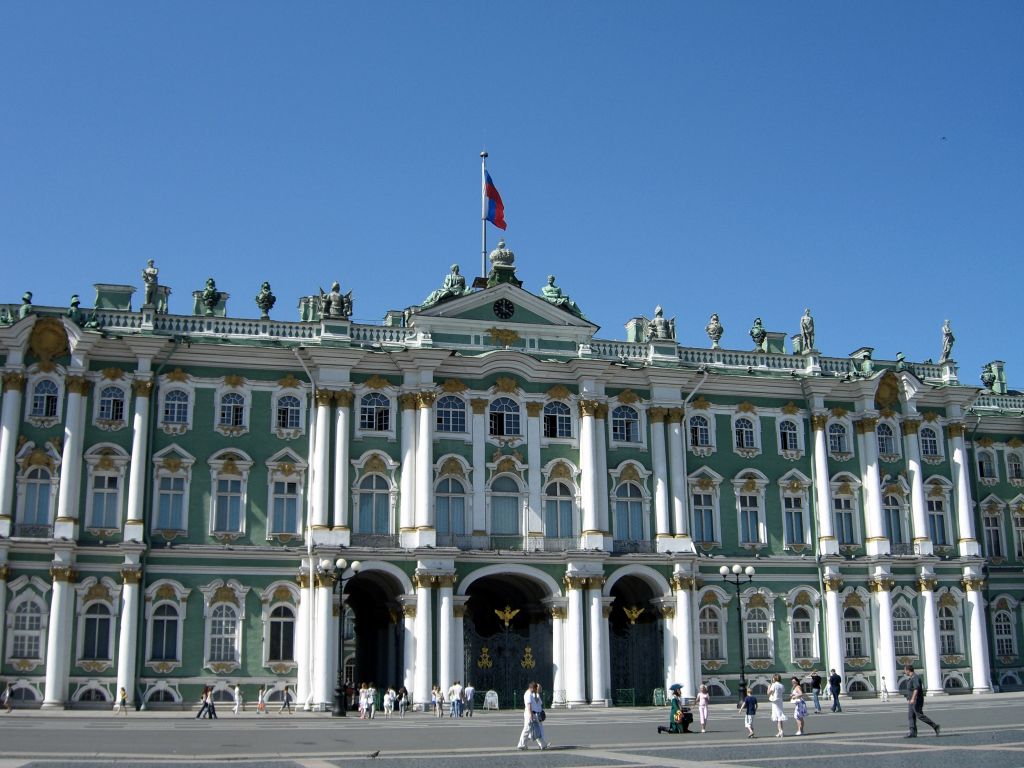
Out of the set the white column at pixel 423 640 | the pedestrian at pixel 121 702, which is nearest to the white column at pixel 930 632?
the white column at pixel 423 640

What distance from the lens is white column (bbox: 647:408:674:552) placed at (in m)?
57.1

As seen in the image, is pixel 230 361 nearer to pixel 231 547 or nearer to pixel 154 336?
pixel 154 336

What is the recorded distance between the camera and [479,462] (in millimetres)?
55750

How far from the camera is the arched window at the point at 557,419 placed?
57.4m

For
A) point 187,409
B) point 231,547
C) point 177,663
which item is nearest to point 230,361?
point 187,409

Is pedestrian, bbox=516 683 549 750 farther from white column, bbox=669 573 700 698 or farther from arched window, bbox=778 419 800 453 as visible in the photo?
arched window, bbox=778 419 800 453

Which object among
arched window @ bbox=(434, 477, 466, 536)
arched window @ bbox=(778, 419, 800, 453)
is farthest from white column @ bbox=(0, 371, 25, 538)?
arched window @ bbox=(778, 419, 800, 453)

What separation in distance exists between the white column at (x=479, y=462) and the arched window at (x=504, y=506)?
2.20ft

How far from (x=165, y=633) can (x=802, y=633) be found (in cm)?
2913

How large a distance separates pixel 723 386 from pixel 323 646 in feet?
75.3

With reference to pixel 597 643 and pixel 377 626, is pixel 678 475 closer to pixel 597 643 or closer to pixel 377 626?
pixel 597 643

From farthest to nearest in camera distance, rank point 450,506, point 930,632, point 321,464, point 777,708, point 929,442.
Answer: point 929,442 → point 930,632 → point 450,506 → point 321,464 → point 777,708

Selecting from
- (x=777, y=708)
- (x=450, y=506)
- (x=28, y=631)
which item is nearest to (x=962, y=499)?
(x=450, y=506)

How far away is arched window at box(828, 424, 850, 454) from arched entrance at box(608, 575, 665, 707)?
12212 millimetres
